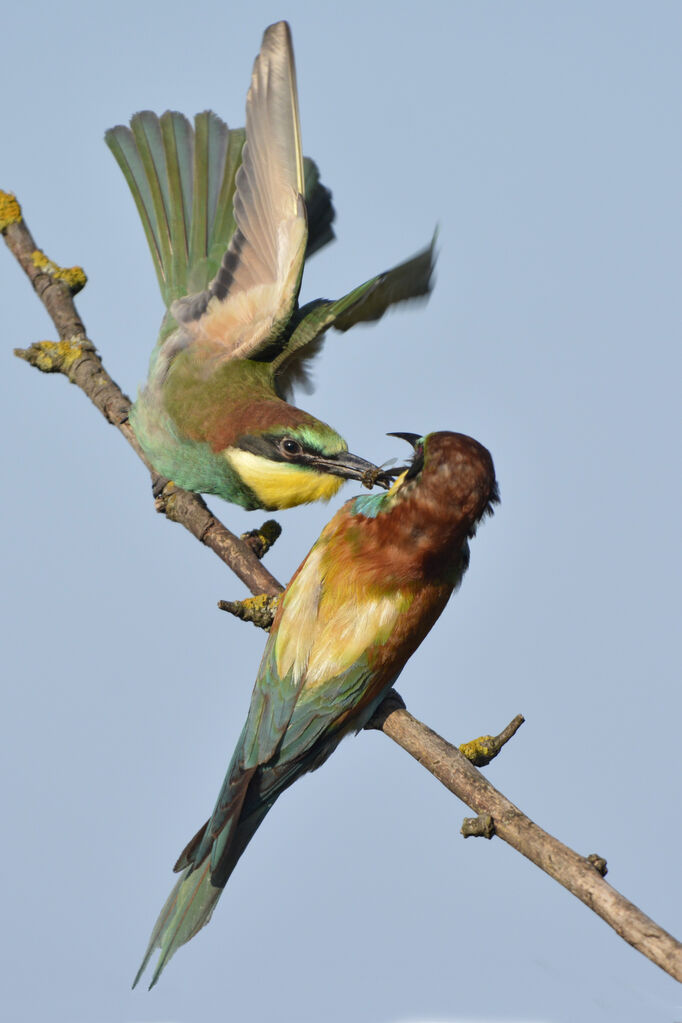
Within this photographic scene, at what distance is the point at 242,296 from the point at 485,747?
213 cm

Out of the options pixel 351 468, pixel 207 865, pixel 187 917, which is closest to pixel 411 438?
pixel 351 468

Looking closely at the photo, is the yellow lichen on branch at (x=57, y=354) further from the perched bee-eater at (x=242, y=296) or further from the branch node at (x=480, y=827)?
the branch node at (x=480, y=827)

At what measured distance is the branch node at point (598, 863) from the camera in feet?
7.38

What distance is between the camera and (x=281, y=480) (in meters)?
3.88

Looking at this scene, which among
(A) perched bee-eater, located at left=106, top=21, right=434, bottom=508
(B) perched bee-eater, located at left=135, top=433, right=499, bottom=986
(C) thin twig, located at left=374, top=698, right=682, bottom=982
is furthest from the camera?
(A) perched bee-eater, located at left=106, top=21, right=434, bottom=508

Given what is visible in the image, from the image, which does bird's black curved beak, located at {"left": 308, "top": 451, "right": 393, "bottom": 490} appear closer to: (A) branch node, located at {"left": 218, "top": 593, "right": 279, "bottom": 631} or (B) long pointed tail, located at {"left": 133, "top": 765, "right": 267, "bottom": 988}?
(A) branch node, located at {"left": 218, "top": 593, "right": 279, "bottom": 631}

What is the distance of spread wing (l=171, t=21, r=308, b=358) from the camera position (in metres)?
3.67

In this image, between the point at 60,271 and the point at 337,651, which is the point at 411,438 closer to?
the point at 337,651

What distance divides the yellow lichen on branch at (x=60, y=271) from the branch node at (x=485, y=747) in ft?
8.27

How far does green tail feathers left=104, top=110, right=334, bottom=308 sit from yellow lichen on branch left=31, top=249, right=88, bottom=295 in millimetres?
350

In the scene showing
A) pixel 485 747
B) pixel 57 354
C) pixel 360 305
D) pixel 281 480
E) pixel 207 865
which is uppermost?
pixel 360 305

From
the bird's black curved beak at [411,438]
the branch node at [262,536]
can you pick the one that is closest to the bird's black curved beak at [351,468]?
the branch node at [262,536]

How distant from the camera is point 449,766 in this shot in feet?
8.68

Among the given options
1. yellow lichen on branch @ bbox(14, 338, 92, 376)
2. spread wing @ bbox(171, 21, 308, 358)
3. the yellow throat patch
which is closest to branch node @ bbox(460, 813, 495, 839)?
the yellow throat patch
